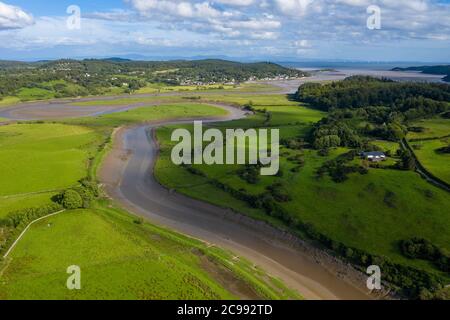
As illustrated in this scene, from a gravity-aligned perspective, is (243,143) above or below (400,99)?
below

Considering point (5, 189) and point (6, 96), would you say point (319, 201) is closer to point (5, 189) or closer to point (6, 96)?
point (5, 189)

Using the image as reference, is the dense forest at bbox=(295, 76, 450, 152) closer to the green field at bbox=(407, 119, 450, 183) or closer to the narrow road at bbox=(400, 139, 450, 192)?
the green field at bbox=(407, 119, 450, 183)

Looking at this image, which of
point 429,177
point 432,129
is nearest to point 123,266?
point 429,177

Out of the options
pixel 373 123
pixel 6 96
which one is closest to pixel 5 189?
pixel 373 123

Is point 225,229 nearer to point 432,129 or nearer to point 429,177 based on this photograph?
point 429,177

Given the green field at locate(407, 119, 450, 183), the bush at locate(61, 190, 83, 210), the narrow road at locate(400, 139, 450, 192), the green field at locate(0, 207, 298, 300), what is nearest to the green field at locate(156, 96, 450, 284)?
the narrow road at locate(400, 139, 450, 192)
